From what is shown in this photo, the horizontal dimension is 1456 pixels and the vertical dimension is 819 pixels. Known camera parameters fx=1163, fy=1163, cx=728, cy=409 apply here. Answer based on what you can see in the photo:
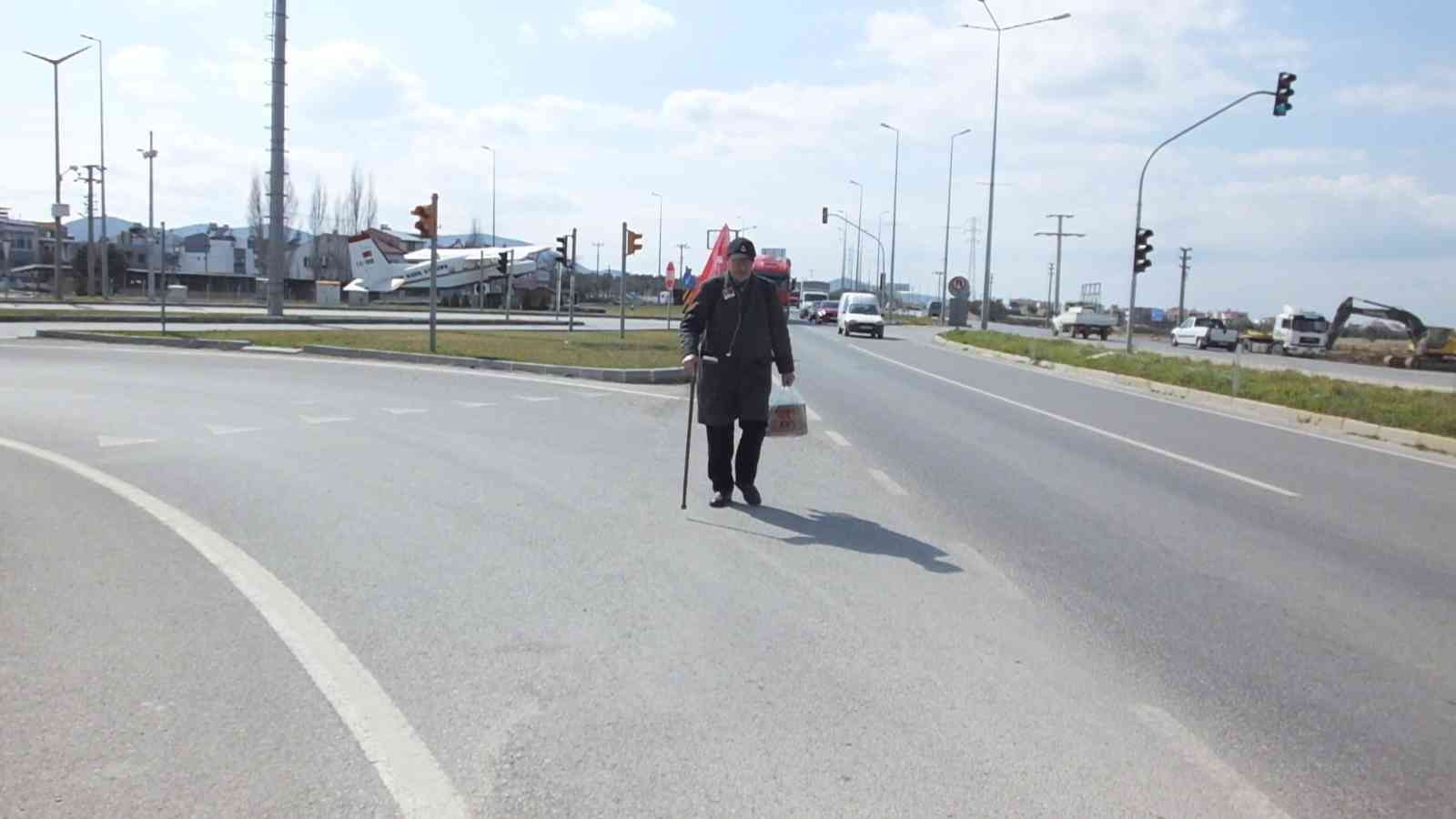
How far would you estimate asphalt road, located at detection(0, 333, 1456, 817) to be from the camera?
3.79 metres

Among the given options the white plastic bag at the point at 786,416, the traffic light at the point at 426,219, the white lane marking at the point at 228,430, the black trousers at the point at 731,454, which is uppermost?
the traffic light at the point at 426,219

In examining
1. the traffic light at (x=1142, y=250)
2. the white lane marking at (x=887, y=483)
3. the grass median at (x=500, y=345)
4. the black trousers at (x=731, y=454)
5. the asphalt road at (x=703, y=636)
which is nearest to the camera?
the asphalt road at (x=703, y=636)

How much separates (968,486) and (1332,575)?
3.19m

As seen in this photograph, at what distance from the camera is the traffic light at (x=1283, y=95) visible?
27000 millimetres

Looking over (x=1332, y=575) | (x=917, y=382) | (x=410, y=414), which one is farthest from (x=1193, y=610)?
(x=917, y=382)

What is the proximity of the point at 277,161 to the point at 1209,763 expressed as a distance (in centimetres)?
3891

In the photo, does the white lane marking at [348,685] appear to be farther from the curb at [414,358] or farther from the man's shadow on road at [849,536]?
the curb at [414,358]

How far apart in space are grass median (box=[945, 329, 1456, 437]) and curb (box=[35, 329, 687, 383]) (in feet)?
33.0

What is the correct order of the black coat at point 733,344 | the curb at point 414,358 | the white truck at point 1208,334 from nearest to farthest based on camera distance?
the black coat at point 733,344
the curb at point 414,358
the white truck at point 1208,334

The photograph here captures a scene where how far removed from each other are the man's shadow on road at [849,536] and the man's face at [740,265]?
1.70 metres

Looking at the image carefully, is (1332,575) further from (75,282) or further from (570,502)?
(75,282)

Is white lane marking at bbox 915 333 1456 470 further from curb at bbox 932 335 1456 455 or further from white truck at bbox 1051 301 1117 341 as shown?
white truck at bbox 1051 301 1117 341

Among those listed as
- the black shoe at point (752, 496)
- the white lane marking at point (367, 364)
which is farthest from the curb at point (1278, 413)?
the black shoe at point (752, 496)

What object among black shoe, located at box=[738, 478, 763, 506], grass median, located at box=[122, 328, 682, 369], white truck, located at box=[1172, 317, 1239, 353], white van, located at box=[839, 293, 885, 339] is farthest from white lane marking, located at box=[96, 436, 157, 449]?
white truck, located at box=[1172, 317, 1239, 353]
